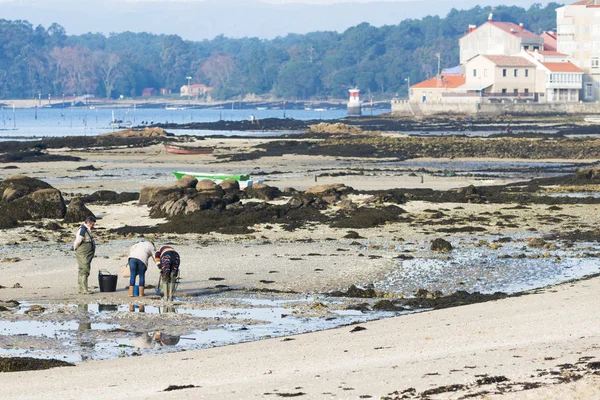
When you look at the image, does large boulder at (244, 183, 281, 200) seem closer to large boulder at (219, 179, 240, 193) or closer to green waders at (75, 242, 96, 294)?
large boulder at (219, 179, 240, 193)

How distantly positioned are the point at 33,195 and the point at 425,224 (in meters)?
10.7

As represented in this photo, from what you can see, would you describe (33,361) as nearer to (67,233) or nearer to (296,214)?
(67,233)

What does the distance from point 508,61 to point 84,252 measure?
112914 millimetres

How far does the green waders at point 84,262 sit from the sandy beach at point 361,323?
0.90ft

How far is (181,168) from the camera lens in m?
55.0

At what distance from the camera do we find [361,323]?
1638cm

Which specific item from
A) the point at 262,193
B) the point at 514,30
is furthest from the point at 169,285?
the point at 514,30

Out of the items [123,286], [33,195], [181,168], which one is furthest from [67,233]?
[181,168]

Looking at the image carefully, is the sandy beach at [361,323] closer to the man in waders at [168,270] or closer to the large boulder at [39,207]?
the man in waders at [168,270]

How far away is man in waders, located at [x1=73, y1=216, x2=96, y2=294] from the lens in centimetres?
1881

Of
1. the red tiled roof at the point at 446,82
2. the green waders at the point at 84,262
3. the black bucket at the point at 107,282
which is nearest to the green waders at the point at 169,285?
the black bucket at the point at 107,282

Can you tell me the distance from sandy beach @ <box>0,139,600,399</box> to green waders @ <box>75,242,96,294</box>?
273mm

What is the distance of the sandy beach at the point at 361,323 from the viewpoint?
12031mm

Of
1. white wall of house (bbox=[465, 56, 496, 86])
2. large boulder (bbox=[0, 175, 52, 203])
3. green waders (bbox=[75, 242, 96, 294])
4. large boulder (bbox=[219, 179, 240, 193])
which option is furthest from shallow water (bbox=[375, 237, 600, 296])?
white wall of house (bbox=[465, 56, 496, 86])
